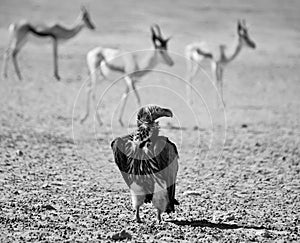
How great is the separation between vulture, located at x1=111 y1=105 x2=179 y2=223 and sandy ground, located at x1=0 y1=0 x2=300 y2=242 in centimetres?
35

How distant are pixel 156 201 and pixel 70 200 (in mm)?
1521

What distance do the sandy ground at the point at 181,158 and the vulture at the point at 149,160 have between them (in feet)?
1.14

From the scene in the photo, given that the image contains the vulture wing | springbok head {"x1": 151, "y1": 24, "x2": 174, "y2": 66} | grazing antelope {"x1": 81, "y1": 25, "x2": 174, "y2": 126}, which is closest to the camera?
the vulture wing

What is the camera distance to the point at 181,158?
11211mm

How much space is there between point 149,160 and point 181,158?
14.0 ft

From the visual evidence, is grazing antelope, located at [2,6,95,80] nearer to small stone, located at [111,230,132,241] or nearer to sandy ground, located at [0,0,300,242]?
sandy ground, located at [0,0,300,242]

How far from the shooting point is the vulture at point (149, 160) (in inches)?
274

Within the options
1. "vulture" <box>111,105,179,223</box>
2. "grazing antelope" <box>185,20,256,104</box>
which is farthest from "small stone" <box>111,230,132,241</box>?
"grazing antelope" <box>185,20,256,104</box>

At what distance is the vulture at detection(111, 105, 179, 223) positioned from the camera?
6.97 m

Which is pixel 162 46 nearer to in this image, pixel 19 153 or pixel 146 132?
pixel 19 153

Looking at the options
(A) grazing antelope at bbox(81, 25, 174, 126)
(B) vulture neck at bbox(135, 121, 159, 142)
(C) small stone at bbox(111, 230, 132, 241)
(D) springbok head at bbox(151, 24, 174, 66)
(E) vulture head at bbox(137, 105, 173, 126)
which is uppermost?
(D) springbok head at bbox(151, 24, 174, 66)

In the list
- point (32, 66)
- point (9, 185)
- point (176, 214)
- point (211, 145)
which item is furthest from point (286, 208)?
point (32, 66)

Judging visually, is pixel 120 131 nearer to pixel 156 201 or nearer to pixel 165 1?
pixel 156 201

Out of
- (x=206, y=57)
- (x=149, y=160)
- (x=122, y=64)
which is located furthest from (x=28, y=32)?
(x=149, y=160)
